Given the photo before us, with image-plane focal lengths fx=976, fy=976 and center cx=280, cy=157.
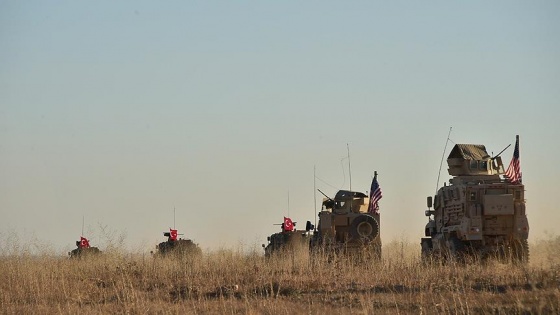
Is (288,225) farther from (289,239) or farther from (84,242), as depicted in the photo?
(84,242)

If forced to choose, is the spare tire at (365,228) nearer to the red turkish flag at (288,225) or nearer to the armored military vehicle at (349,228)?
the armored military vehicle at (349,228)

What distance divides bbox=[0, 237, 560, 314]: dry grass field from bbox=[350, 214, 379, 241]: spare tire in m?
2.82

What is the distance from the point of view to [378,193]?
107 feet

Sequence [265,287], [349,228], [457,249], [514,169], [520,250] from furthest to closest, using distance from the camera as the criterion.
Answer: [349,228], [514,169], [457,249], [520,250], [265,287]

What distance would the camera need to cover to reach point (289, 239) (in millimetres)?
35844

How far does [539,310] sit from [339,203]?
2025 centimetres

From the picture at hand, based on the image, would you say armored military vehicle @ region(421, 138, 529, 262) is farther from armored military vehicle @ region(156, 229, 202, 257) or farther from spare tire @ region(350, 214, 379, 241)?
armored military vehicle @ region(156, 229, 202, 257)

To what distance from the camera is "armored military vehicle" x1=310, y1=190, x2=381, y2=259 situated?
30.9 meters

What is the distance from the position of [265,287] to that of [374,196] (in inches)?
466

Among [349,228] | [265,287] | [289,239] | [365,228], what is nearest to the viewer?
[265,287]

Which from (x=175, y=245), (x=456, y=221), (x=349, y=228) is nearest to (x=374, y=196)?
(x=349, y=228)

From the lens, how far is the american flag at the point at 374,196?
32.5 metres

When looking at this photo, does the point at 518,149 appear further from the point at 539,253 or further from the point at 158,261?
the point at 158,261

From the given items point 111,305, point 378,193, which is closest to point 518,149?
point 378,193
